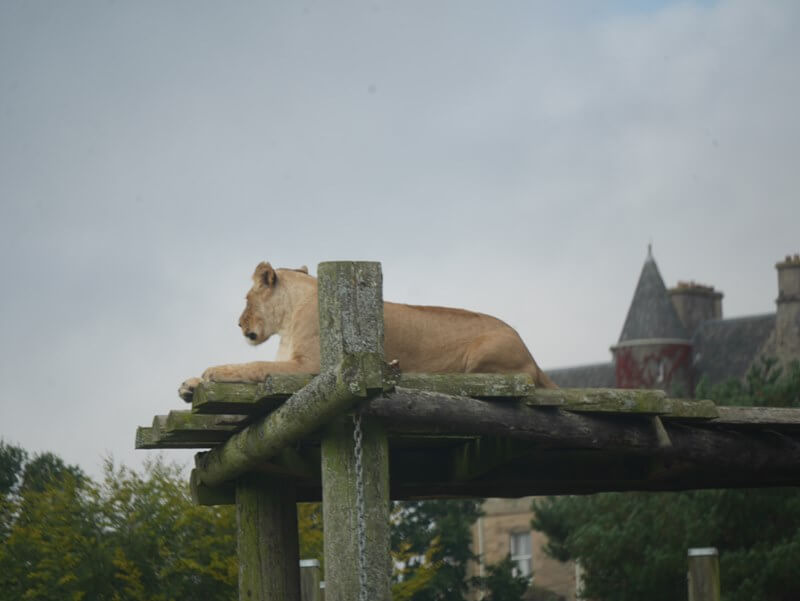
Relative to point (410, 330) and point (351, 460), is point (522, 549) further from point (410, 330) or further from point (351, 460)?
point (351, 460)

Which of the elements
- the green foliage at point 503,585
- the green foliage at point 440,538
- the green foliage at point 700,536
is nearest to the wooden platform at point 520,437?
the green foliage at point 700,536

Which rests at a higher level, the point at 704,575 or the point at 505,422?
the point at 505,422

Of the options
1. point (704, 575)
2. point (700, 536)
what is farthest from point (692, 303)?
point (704, 575)

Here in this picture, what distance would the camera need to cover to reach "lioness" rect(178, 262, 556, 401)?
34.8 feet

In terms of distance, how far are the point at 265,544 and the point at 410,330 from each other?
6.66 feet

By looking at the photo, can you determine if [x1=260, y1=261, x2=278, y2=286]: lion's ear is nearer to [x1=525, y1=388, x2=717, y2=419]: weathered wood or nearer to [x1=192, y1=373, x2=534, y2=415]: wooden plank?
[x1=192, y1=373, x2=534, y2=415]: wooden plank

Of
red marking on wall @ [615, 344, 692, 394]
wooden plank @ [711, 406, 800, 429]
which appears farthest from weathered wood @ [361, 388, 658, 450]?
red marking on wall @ [615, 344, 692, 394]

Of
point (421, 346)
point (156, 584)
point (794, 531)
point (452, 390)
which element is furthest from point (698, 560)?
point (794, 531)

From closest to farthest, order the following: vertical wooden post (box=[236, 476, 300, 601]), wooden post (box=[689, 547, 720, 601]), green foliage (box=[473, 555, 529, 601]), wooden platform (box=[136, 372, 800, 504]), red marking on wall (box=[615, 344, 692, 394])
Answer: wooden platform (box=[136, 372, 800, 504])
vertical wooden post (box=[236, 476, 300, 601])
wooden post (box=[689, 547, 720, 601])
green foliage (box=[473, 555, 529, 601])
red marking on wall (box=[615, 344, 692, 394])

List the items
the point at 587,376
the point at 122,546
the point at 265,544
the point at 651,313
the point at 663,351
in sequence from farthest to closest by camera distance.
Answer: the point at 587,376
the point at 651,313
the point at 663,351
the point at 122,546
the point at 265,544

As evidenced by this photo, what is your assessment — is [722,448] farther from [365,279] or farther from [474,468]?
[365,279]

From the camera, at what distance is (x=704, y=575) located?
13.5 meters

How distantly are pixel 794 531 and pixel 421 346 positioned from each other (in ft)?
49.4

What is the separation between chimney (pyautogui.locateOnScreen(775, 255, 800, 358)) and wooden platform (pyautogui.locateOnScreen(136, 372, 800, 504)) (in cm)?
3185
